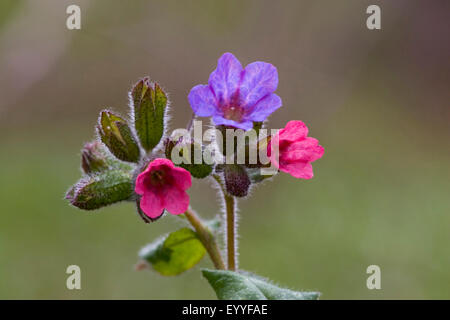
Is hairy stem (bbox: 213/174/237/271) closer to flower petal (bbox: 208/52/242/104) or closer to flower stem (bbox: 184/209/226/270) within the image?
flower stem (bbox: 184/209/226/270)

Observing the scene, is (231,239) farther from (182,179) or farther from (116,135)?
(116,135)

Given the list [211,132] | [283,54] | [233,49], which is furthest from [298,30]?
[211,132]

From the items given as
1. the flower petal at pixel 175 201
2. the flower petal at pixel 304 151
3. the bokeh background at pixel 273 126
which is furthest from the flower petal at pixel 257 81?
the bokeh background at pixel 273 126

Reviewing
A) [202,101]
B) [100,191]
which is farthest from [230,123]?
[100,191]

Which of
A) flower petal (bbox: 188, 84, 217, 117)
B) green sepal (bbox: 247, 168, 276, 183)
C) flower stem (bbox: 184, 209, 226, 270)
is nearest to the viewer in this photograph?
flower petal (bbox: 188, 84, 217, 117)

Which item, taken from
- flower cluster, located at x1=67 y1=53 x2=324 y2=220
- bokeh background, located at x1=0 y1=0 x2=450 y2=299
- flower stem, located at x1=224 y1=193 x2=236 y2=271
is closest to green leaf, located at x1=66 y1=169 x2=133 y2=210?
flower cluster, located at x1=67 y1=53 x2=324 y2=220
